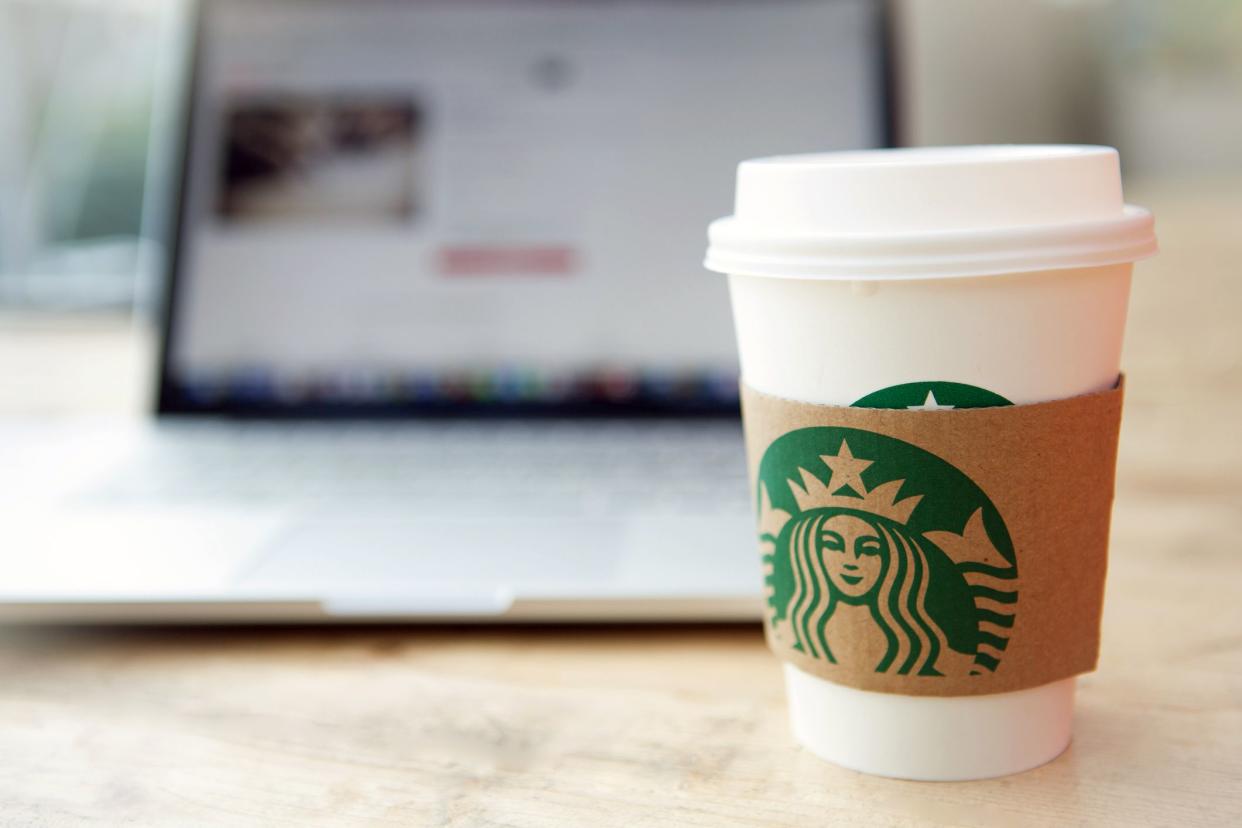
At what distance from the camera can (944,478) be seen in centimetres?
37

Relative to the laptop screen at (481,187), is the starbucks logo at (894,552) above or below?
below

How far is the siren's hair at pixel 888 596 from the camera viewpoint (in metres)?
0.38

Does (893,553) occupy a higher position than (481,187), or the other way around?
(481,187)

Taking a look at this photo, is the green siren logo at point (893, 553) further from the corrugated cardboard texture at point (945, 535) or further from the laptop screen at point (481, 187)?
the laptop screen at point (481, 187)

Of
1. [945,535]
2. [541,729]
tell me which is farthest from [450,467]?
[945,535]

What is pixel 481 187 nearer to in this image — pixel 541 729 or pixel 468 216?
pixel 468 216

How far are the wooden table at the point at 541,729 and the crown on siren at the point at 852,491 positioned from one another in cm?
10

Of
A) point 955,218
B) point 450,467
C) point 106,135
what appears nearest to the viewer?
point 955,218

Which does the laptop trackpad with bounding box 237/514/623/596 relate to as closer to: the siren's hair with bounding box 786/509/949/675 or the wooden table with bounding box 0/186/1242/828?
the wooden table with bounding box 0/186/1242/828

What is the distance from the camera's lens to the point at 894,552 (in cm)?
38

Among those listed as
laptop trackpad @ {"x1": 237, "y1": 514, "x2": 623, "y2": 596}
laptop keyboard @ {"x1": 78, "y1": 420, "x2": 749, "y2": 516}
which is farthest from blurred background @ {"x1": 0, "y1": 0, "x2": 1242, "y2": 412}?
laptop trackpad @ {"x1": 237, "y1": 514, "x2": 623, "y2": 596}

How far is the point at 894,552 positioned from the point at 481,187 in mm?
543

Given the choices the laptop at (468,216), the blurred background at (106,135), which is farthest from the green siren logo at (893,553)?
the blurred background at (106,135)

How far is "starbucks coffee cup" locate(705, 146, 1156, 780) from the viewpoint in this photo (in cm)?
36
